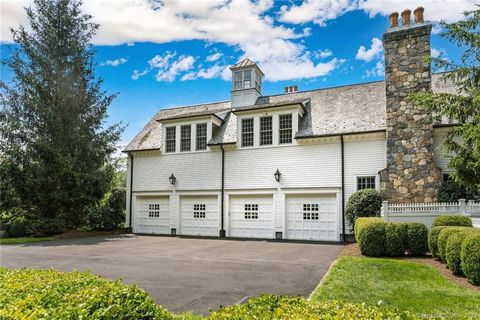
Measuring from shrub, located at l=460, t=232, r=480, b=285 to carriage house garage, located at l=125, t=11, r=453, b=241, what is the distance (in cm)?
739

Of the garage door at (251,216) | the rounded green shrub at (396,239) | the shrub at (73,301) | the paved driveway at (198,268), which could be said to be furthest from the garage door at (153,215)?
the shrub at (73,301)

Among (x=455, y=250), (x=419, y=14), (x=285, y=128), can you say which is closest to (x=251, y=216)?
(x=285, y=128)

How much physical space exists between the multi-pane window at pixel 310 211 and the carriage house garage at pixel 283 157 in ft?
0.16

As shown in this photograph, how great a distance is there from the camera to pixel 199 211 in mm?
18875

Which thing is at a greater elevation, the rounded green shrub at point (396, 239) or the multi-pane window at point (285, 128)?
the multi-pane window at point (285, 128)

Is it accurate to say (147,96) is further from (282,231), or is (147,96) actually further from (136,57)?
(282,231)

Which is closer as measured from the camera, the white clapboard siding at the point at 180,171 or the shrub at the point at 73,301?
the shrub at the point at 73,301

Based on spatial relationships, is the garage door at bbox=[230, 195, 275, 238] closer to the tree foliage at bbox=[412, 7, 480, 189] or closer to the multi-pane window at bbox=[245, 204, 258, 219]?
the multi-pane window at bbox=[245, 204, 258, 219]

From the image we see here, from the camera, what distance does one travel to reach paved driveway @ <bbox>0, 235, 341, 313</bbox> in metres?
6.12

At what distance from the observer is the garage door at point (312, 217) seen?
627 inches

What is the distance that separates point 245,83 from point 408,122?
10140mm

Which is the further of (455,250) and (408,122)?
(408,122)

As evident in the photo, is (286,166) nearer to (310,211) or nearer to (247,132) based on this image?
(310,211)

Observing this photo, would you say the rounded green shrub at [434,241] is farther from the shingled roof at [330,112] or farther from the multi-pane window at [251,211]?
the multi-pane window at [251,211]
